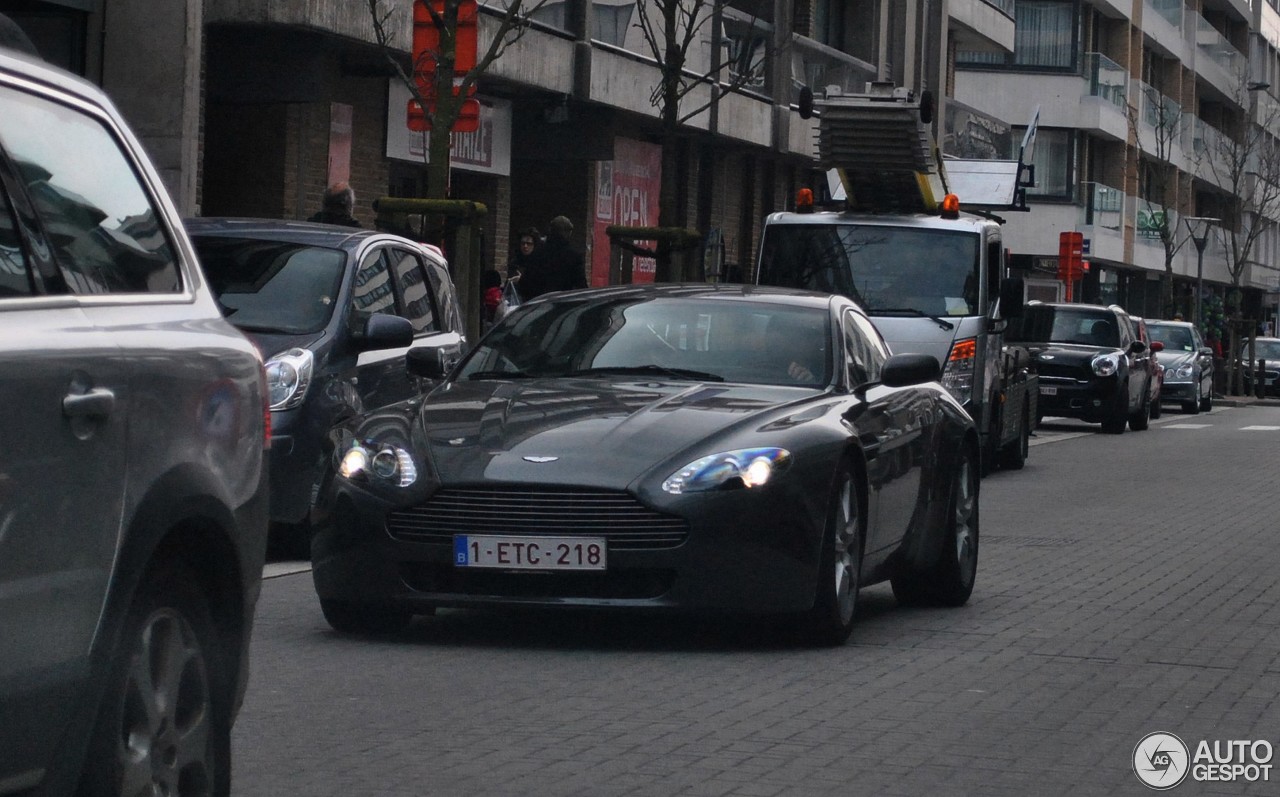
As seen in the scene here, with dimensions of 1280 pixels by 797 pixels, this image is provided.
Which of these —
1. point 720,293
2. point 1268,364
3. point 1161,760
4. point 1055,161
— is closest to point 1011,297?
point 720,293

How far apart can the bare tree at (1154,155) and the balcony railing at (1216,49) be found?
18.9 ft

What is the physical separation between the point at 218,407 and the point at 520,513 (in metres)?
3.39

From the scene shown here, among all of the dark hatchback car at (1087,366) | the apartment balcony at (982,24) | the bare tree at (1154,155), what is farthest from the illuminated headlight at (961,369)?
the bare tree at (1154,155)

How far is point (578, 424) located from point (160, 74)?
1374cm

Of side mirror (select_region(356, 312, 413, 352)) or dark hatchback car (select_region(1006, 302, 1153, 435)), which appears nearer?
side mirror (select_region(356, 312, 413, 352))

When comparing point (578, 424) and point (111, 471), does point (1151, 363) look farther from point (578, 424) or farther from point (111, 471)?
point (111, 471)

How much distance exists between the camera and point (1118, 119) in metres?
71.2

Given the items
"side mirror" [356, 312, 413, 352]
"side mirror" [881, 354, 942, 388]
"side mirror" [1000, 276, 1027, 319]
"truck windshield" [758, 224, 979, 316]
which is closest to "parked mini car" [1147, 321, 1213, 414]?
"side mirror" [1000, 276, 1027, 319]

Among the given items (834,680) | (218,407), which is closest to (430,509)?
(834,680)

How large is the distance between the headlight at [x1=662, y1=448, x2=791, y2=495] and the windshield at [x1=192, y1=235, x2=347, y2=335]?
399 centimetres

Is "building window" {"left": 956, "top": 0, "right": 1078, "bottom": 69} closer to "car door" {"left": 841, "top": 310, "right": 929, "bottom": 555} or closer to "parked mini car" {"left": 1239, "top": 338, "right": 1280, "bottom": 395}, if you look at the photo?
"parked mini car" {"left": 1239, "top": 338, "right": 1280, "bottom": 395}

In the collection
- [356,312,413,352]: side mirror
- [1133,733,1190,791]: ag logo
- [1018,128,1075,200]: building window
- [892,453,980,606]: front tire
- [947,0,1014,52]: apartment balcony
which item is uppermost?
[947,0,1014,52]: apartment balcony

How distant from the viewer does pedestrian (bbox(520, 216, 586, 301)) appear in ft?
70.3

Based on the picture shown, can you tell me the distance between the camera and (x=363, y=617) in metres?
8.91
